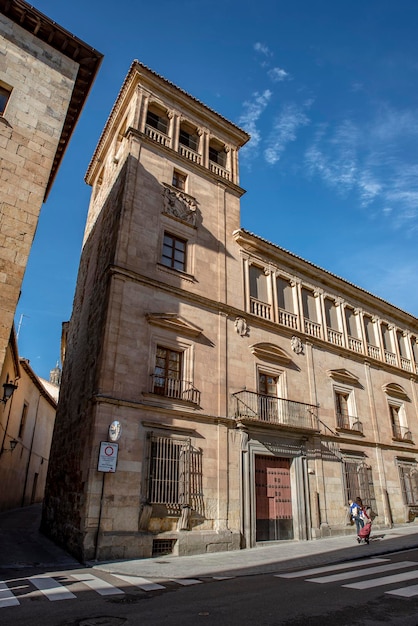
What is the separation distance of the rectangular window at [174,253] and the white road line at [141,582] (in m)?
9.61

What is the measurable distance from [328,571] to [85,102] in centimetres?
1438

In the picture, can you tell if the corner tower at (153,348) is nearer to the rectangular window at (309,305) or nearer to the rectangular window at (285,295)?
the rectangular window at (285,295)

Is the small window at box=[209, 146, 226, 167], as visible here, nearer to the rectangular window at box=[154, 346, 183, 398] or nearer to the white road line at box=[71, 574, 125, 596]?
the rectangular window at box=[154, 346, 183, 398]

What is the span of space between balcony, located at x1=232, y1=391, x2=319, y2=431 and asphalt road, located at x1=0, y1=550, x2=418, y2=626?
6.30 m

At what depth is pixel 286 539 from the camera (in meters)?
14.3

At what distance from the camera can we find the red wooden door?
1403cm

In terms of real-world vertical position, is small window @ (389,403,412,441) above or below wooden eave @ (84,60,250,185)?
below

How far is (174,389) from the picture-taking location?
13273 mm

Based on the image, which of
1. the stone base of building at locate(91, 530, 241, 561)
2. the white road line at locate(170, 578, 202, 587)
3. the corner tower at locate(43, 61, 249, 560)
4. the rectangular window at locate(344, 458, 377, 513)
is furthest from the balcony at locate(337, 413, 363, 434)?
the white road line at locate(170, 578, 202, 587)

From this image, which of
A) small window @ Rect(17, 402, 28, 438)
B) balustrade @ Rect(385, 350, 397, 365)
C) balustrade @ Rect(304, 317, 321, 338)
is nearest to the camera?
balustrade @ Rect(304, 317, 321, 338)

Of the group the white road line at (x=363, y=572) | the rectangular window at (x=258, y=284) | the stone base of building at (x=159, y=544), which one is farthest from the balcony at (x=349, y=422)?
the white road line at (x=363, y=572)

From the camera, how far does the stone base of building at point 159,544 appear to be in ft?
33.1

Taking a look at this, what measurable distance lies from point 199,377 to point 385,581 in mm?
8055

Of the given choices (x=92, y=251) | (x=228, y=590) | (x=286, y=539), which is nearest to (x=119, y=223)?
(x=92, y=251)
